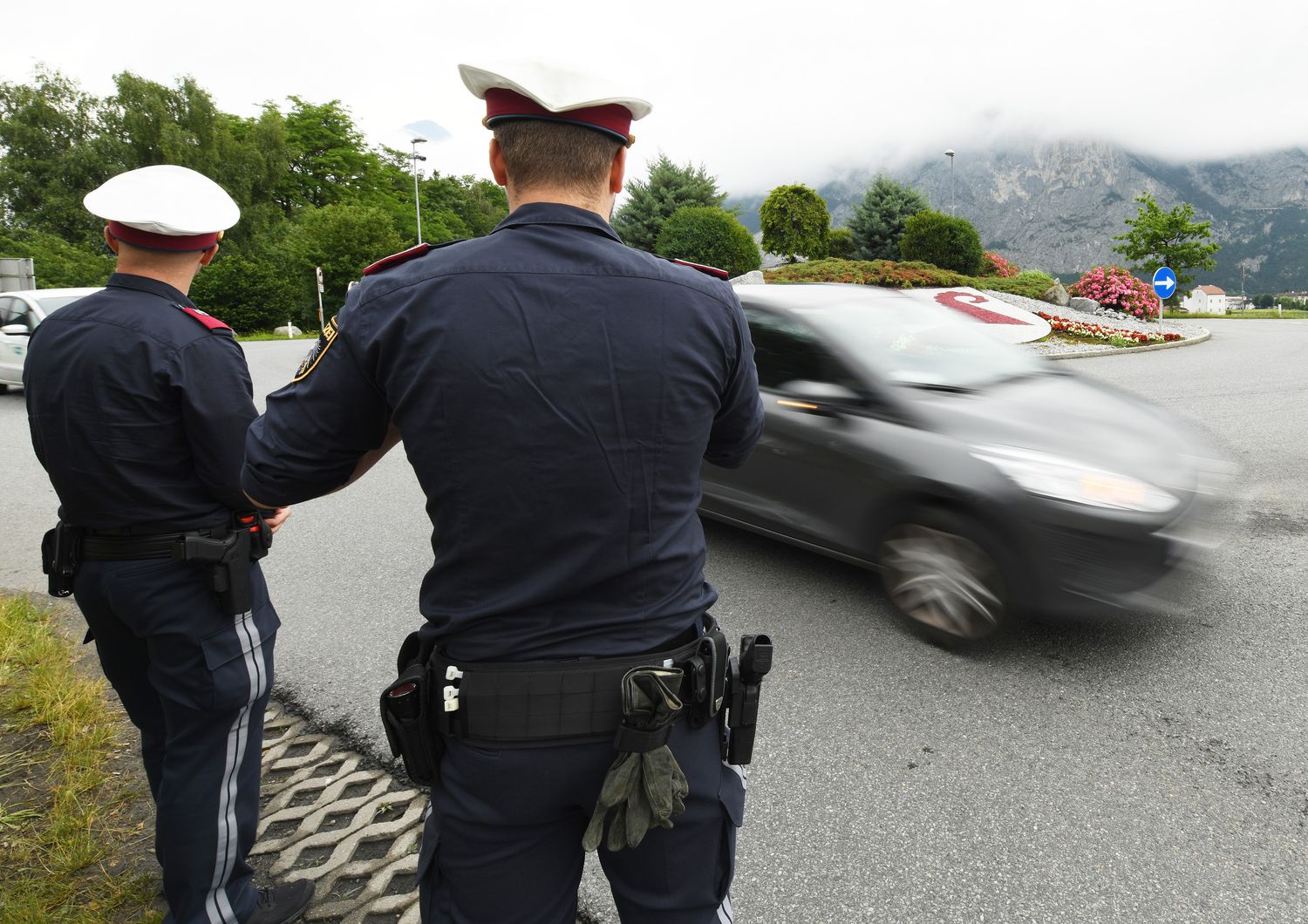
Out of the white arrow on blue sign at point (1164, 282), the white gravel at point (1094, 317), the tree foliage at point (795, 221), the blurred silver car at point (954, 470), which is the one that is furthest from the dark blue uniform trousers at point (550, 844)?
the tree foliage at point (795, 221)

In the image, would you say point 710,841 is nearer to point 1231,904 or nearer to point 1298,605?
point 1231,904

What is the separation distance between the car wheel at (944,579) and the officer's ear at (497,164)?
2954 millimetres

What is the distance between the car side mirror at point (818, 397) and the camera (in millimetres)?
4328

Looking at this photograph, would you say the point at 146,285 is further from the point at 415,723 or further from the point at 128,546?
the point at 415,723

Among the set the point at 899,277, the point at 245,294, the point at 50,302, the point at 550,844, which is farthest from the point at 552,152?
the point at 245,294

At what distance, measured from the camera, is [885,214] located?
3331cm

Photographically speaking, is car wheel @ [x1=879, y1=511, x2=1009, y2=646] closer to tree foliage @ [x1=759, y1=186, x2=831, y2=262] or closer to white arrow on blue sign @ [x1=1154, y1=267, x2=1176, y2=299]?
white arrow on blue sign @ [x1=1154, y1=267, x2=1176, y2=299]

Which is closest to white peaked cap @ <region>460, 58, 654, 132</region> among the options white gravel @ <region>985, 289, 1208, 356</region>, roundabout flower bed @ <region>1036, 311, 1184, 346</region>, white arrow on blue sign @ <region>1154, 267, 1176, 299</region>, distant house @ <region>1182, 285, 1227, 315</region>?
white gravel @ <region>985, 289, 1208, 356</region>

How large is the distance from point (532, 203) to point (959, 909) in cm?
216

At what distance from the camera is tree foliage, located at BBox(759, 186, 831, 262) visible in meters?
34.0

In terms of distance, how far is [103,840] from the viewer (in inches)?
104

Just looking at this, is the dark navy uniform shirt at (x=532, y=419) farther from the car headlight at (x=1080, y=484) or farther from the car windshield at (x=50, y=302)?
the car windshield at (x=50, y=302)

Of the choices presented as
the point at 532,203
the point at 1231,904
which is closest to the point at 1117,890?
the point at 1231,904

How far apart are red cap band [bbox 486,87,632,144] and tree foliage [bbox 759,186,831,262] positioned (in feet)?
112
